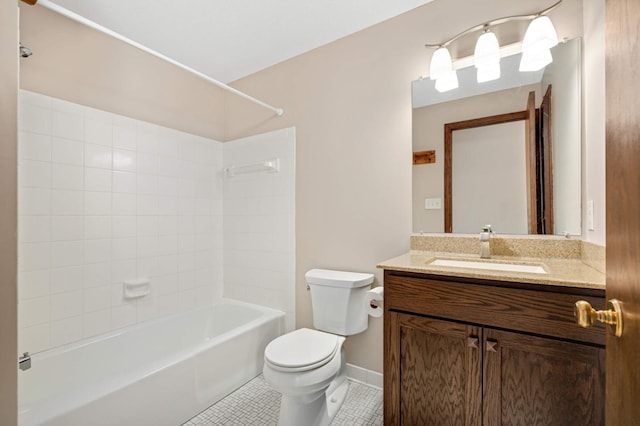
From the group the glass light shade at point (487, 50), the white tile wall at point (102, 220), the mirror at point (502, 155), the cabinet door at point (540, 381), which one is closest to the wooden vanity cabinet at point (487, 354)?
the cabinet door at point (540, 381)

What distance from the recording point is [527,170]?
5.04 ft

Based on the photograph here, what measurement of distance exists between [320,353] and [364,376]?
656 mm

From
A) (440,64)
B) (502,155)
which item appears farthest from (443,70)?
(502,155)

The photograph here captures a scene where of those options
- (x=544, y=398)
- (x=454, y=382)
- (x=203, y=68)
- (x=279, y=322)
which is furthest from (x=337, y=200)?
(x=203, y=68)

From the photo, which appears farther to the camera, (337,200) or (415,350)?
(337,200)

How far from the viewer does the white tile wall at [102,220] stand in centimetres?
164

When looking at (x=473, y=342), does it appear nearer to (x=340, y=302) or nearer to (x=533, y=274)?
(x=533, y=274)

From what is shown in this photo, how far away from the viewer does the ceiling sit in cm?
174

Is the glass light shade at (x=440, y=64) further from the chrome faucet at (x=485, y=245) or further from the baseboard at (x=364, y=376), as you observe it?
the baseboard at (x=364, y=376)

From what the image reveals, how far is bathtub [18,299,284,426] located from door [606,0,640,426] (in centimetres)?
174

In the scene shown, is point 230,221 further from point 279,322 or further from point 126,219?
point 279,322

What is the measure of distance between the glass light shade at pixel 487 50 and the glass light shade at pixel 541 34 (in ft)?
0.44

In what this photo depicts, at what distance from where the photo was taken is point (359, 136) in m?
2.00

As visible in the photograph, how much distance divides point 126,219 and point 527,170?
247 centimetres
